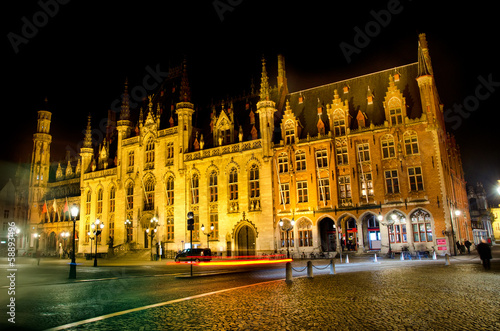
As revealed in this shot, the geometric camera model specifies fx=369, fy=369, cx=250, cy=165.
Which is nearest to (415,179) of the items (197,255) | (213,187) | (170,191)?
(197,255)

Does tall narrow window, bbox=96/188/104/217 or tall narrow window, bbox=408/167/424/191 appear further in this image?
tall narrow window, bbox=96/188/104/217

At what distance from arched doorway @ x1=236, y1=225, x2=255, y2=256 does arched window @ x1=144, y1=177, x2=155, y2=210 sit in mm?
14372

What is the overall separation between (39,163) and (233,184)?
44007mm

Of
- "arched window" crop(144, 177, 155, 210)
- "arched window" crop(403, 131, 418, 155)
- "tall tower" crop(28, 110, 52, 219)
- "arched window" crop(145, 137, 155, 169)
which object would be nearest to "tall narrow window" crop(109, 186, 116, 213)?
"arched window" crop(144, 177, 155, 210)

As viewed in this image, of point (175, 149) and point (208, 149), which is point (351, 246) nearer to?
point (208, 149)

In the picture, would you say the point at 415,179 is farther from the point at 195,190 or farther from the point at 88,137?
the point at 88,137

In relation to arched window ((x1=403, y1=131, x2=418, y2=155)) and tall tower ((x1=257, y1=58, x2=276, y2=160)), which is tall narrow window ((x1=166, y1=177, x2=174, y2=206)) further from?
arched window ((x1=403, y1=131, x2=418, y2=155))

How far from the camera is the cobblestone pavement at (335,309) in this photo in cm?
836

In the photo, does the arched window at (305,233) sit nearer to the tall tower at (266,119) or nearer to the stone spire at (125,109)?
the tall tower at (266,119)

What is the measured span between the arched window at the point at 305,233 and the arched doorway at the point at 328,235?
7.73 feet

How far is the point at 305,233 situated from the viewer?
39625 mm

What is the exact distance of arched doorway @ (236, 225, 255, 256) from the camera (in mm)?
41844

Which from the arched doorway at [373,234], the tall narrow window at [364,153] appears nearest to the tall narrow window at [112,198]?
the arched doorway at [373,234]

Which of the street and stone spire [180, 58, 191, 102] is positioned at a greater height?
stone spire [180, 58, 191, 102]
